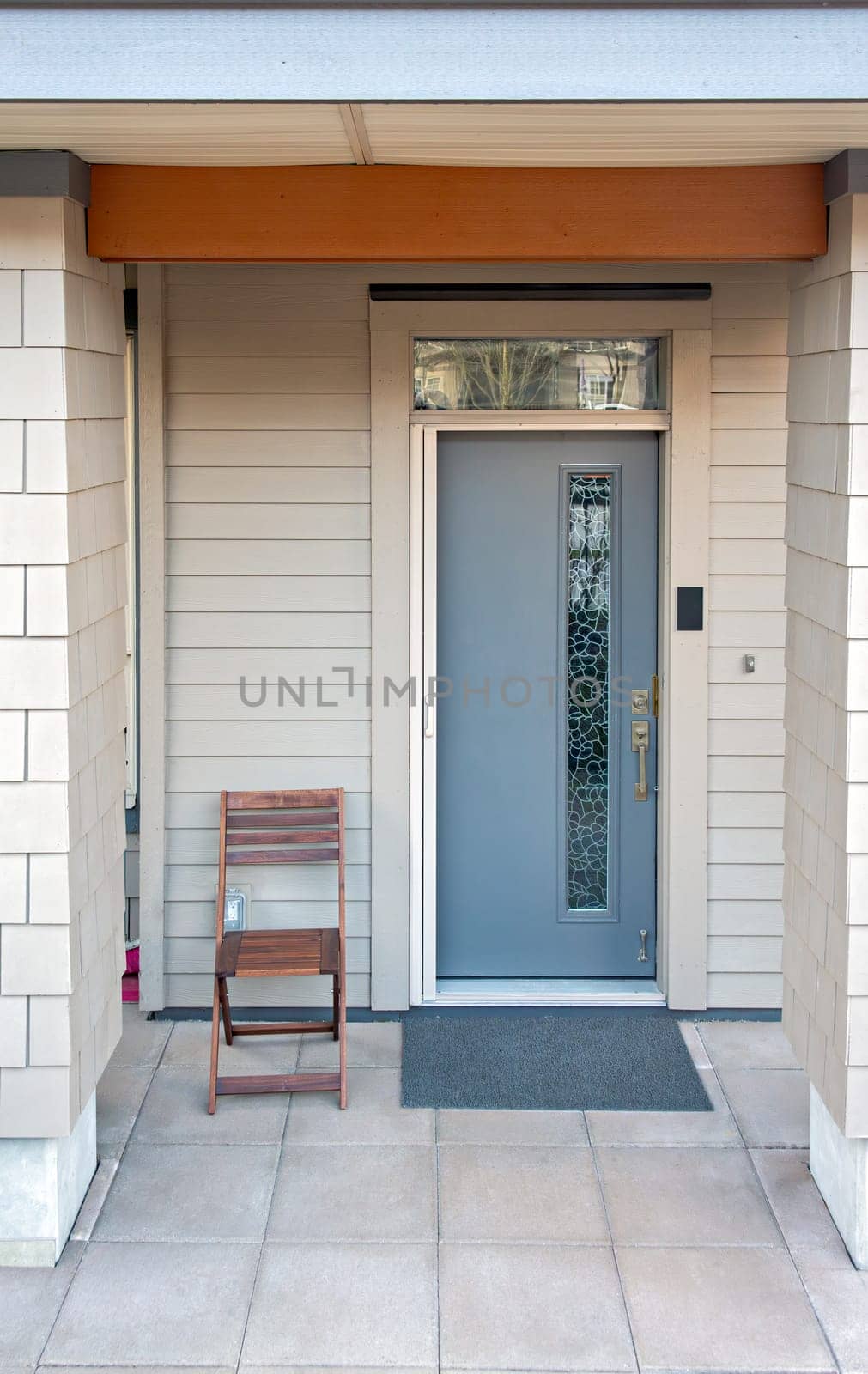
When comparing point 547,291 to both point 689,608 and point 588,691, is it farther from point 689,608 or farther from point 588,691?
point 588,691

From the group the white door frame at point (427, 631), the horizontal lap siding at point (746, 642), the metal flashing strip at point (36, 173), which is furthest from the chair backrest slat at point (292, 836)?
the metal flashing strip at point (36, 173)

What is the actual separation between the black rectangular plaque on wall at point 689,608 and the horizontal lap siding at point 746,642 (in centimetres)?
5

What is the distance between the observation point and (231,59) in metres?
2.83

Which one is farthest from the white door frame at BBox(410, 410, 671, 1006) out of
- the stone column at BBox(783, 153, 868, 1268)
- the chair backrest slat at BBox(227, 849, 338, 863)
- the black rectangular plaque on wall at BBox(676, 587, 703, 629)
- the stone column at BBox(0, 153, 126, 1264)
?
the stone column at BBox(0, 153, 126, 1264)

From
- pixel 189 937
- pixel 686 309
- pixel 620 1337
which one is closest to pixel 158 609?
pixel 189 937

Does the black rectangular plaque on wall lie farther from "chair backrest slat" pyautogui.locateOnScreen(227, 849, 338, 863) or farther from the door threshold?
"chair backrest slat" pyautogui.locateOnScreen(227, 849, 338, 863)

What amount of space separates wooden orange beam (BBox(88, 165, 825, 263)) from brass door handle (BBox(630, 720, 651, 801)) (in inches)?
82.4

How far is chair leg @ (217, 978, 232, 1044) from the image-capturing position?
4707mm

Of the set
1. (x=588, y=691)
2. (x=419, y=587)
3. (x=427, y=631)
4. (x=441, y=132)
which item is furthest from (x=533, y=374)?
(x=441, y=132)

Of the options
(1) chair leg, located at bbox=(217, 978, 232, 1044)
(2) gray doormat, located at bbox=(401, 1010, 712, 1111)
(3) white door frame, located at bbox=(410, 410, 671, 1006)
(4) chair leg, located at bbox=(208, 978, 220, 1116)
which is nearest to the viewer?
(4) chair leg, located at bbox=(208, 978, 220, 1116)

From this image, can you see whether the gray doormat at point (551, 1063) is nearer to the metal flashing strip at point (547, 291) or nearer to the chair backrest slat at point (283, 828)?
the chair backrest slat at point (283, 828)

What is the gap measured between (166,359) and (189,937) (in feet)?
6.77

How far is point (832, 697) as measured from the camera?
3.63 metres

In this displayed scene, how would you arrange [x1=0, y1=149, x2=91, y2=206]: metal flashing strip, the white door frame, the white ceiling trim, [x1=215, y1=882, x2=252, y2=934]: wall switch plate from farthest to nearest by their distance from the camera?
[x1=215, y1=882, x2=252, y2=934]: wall switch plate < the white door frame < [x1=0, y1=149, x2=91, y2=206]: metal flashing strip < the white ceiling trim
